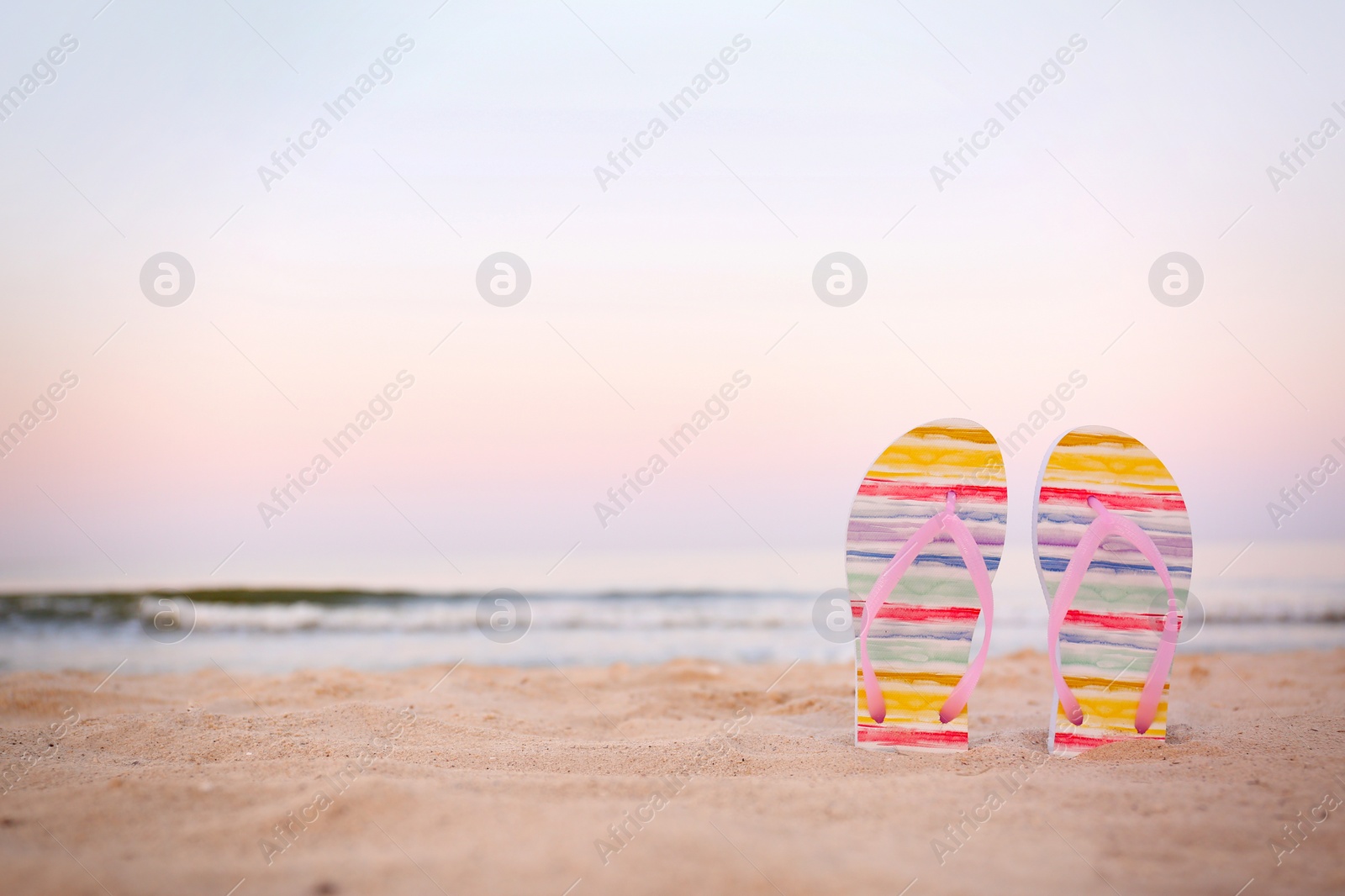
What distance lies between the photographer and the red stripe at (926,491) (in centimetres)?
350

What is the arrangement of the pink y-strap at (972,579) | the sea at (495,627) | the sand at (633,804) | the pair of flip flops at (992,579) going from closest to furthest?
1. the sand at (633,804)
2. the pink y-strap at (972,579)
3. the pair of flip flops at (992,579)
4. the sea at (495,627)

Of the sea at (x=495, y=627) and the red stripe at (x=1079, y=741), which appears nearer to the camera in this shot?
the red stripe at (x=1079, y=741)

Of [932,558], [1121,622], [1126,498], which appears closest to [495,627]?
[932,558]

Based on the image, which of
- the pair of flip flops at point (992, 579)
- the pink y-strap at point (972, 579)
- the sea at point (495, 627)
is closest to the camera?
the pink y-strap at point (972, 579)

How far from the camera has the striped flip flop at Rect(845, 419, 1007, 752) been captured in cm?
347

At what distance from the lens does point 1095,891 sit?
1.95 meters

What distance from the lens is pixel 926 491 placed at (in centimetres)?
353

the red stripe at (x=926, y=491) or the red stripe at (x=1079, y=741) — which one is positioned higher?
the red stripe at (x=926, y=491)

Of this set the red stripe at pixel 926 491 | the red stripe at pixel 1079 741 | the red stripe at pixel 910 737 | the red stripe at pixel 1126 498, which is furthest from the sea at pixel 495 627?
the red stripe at pixel 1126 498

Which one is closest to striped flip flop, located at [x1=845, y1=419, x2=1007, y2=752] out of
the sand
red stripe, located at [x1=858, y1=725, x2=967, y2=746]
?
red stripe, located at [x1=858, y1=725, x2=967, y2=746]

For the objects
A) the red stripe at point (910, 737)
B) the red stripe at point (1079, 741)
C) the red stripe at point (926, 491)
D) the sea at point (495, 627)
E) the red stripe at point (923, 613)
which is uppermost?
the red stripe at point (926, 491)

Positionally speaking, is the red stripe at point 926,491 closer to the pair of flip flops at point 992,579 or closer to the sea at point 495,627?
the pair of flip flops at point 992,579

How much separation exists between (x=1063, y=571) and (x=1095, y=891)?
1.71 meters

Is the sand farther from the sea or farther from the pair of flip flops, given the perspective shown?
the sea
